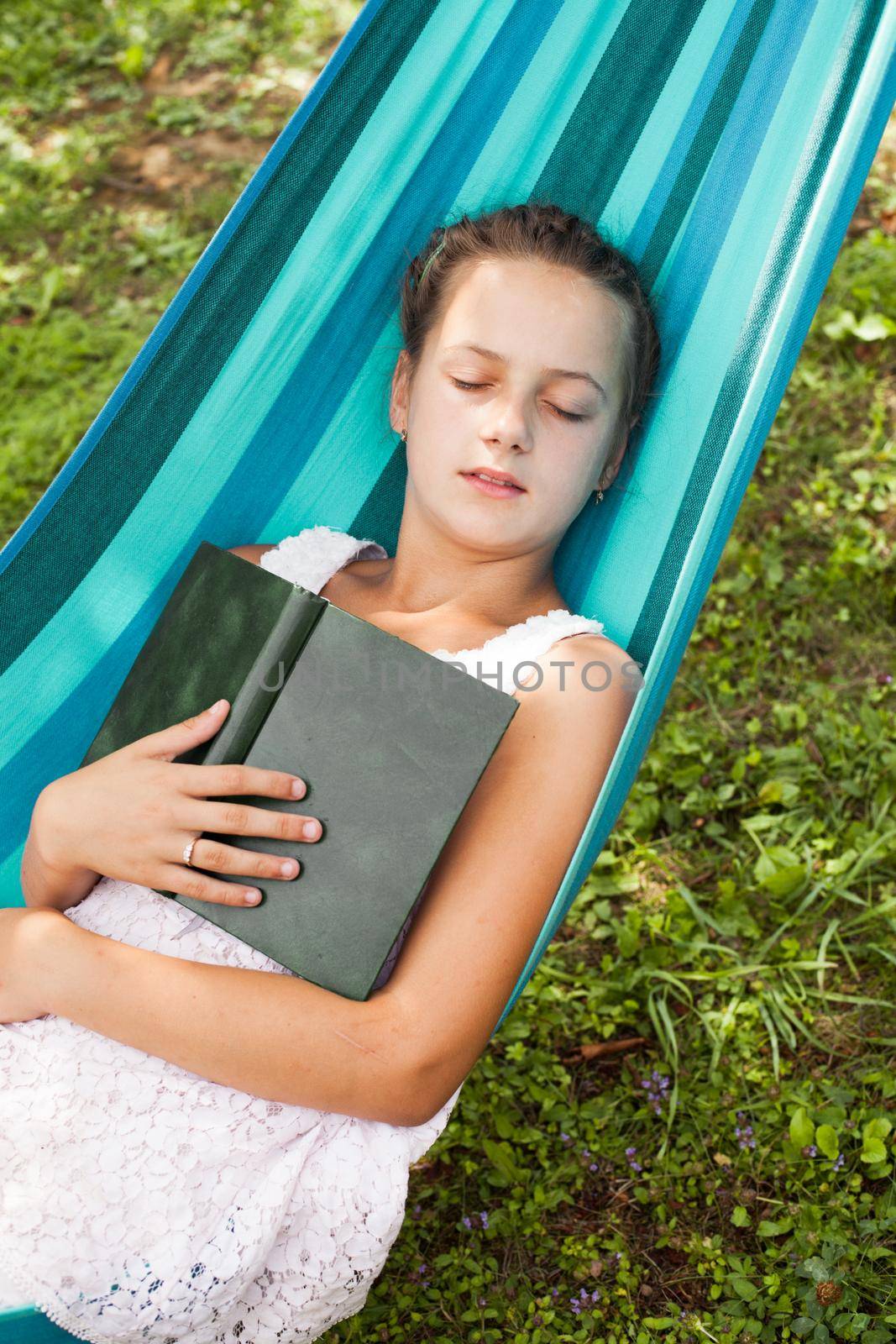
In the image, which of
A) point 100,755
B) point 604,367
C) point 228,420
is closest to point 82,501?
point 228,420

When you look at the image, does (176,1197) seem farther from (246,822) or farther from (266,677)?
(266,677)

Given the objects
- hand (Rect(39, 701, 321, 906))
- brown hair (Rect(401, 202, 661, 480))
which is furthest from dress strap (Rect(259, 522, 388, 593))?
hand (Rect(39, 701, 321, 906))

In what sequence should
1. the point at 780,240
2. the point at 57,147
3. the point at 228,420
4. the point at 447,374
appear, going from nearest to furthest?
the point at 780,240 < the point at 447,374 < the point at 228,420 < the point at 57,147

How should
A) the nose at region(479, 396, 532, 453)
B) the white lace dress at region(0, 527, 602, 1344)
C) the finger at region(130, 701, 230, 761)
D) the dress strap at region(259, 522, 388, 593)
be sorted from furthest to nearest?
the dress strap at region(259, 522, 388, 593) → the nose at region(479, 396, 532, 453) → the finger at region(130, 701, 230, 761) → the white lace dress at region(0, 527, 602, 1344)

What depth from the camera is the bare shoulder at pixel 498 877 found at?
1.37m

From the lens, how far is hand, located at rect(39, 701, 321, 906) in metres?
1.44

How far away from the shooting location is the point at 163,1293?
51.6 inches

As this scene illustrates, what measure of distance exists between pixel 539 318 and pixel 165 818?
92 centimetres

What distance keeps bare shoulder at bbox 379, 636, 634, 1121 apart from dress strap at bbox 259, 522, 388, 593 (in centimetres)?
55

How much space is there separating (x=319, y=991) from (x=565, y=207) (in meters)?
1.39

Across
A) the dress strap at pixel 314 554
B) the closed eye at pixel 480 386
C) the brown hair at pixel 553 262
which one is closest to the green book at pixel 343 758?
the dress strap at pixel 314 554

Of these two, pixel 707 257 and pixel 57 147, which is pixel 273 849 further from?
pixel 57 147

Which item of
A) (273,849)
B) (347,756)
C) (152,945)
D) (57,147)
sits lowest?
(152,945)

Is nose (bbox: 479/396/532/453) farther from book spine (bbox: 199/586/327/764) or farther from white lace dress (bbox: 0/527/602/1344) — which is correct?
white lace dress (bbox: 0/527/602/1344)
